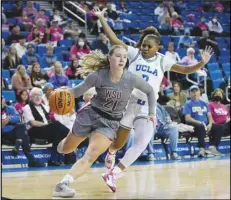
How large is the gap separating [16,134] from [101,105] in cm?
399

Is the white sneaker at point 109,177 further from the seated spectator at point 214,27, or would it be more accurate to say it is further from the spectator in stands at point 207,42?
the seated spectator at point 214,27

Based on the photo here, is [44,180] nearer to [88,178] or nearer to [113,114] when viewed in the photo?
[88,178]

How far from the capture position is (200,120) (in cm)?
1216

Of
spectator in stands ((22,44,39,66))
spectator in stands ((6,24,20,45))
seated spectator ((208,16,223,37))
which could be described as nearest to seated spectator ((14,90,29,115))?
spectator in stands ((22,44,39,66))

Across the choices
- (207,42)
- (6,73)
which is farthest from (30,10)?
(207,42)

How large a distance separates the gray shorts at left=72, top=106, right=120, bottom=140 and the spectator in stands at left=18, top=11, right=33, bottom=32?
26.1 feet

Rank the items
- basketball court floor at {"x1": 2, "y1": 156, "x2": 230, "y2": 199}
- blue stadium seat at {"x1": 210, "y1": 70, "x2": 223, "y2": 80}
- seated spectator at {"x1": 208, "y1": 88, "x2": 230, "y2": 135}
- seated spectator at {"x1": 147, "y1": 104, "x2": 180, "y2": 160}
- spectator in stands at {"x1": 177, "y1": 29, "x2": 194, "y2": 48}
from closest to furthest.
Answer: basketball court floor at {"x1": 2, "y1": 156, "x2": 230, "y2": 199} < seated spectator at {"x1": 147, "y1": 104, "x2": 180, "y2": 160} < seated spectator at {"x1": 208, "y1": 88, "x2": 230, "y2": 135} < blue stadium seat at {"x1": 210, "y1": 70, "x2": 223, "y2": 80} < spectator in stands at {"x1": 177, "y1": 29, "x2": 194, "y2": 48}

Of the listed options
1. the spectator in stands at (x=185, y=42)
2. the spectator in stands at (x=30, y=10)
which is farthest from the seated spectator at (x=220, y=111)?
the spectator in stands at (x=30, y=10)

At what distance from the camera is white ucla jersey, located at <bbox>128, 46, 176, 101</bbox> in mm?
7414

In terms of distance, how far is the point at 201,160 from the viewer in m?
12.3

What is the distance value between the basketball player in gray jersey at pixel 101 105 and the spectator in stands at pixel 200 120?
474 cm

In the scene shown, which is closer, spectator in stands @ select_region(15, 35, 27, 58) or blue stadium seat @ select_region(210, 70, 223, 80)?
spectator in stands @ select_region(15, 35, 27, 58)

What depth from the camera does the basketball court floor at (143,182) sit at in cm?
834

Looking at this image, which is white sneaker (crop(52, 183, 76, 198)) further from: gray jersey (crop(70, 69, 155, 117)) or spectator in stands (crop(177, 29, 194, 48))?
spectator in stands (crop(177, 29, 194, 48))
